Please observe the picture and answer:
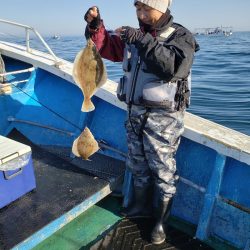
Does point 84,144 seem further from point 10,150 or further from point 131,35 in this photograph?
point 131,35

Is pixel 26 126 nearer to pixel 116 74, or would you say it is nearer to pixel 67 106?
pixel 67 106

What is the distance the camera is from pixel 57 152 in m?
4.74

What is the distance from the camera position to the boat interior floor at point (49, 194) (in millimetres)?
3088

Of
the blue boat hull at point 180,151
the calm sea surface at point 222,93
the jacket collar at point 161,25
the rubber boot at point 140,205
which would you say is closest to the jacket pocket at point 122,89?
the jacket collar at point 161,25

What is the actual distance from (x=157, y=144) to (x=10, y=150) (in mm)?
1511

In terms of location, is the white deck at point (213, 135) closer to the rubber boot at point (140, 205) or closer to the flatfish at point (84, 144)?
the flatfish at point (84, 144)

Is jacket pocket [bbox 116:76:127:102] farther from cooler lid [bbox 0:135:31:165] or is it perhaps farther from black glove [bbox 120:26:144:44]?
cooler lid [bbox 0:135:31:165]

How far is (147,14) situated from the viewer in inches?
118

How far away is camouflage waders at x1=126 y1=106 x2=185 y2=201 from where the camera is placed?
10.6 ft

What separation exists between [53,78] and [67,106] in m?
0.67

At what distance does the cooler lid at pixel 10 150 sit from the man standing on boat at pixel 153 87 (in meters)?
1.15

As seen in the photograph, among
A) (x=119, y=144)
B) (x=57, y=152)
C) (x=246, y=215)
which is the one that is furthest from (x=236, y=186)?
(x=57, y=152)

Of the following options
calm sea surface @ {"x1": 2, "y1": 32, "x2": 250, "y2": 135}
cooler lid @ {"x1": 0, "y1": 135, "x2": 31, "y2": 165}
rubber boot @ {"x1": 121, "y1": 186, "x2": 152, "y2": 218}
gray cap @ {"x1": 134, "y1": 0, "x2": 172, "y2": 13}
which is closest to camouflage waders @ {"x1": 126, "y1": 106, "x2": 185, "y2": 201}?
rubber boot @ {"x1": 121, "y1": 186, "x2": 152, "y2": 218}

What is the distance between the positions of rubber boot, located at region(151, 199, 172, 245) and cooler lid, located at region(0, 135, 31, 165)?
1554 millimetres
